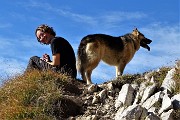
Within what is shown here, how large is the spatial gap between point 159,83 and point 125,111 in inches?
75.5

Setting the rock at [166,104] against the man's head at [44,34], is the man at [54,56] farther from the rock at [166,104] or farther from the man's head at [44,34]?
the rock at [166,104]

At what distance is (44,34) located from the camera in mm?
10344

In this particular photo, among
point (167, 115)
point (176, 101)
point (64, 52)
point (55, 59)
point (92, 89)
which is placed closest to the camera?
point (167, 115)

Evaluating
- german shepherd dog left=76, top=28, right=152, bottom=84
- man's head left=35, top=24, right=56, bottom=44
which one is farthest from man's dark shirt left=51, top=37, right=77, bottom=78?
german shepherd dog left=76, top=28, right=152, bottom=84

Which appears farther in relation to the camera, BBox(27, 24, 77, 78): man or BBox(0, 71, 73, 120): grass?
BBox(27, 24, 77, 78): man

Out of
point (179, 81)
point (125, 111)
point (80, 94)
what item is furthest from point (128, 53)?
point (125, 111)

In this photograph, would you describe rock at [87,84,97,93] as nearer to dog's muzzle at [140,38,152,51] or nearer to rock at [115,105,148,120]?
rock at [115,105,148,120]

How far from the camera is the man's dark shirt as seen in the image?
10156 mm

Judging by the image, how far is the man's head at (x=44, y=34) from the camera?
10.4 meters

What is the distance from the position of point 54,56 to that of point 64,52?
288 millimetres

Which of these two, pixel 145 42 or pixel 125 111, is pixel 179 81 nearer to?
pixel 125 111

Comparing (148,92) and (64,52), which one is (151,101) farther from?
(64,52)

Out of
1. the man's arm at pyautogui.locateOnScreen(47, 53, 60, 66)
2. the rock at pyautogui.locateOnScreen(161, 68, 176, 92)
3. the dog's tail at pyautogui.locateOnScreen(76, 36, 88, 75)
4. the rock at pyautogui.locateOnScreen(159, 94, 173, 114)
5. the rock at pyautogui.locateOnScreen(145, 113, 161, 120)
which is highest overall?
the dog's tail at pyautogui.locateOnScreen(76, 36, 88, 75)

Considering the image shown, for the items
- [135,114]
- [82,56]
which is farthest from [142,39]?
[135,114]
